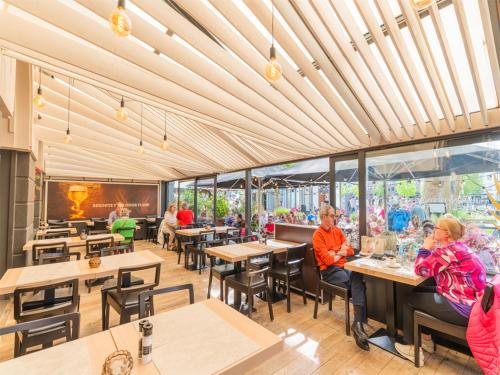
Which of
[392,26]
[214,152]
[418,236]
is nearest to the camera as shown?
[392,26]

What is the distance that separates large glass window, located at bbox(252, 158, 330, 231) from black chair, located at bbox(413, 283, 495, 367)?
2.59 meters

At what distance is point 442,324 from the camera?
7.34ft

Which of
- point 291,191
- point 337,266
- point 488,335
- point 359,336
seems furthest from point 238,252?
point 291,191

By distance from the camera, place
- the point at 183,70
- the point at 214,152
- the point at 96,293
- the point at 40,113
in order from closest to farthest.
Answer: the point at 183,70 → the point at 96,293 → the point at 40,113 → the point at 214,152

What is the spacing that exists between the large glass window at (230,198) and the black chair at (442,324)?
5324 millimetres

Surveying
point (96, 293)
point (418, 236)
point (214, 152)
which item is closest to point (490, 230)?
point (418, 236)

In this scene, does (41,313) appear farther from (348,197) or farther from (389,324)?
(348,197)

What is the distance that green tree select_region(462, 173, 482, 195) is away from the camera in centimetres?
300

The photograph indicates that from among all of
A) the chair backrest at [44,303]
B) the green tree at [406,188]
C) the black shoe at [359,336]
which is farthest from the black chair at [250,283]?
the green tree at [406,188]

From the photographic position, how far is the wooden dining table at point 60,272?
2.22 m

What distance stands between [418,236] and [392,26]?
2.89m

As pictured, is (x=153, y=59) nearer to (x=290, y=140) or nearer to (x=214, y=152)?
(x=290, y=140)

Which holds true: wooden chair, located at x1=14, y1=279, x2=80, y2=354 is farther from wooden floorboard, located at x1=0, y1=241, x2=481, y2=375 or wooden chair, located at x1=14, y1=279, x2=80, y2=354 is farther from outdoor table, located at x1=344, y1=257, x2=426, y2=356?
outdoor table, located at x1=344, y1=257, x2=426, y2=356

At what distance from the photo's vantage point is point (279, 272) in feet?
12.0
